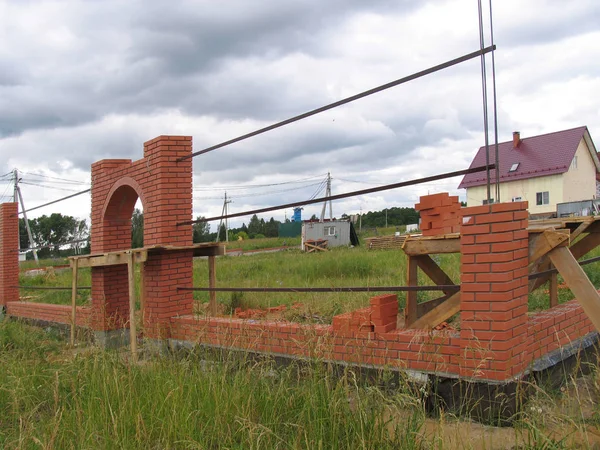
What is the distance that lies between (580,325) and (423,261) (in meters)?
1.60

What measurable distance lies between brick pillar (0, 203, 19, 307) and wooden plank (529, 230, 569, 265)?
11.1 metres

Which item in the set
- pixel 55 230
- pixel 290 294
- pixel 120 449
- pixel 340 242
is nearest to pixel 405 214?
pixel 340 242

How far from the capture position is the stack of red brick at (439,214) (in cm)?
514

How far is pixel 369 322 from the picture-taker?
459 cm

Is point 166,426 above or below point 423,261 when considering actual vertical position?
below

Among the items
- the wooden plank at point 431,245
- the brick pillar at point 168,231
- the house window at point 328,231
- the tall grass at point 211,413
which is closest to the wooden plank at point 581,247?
the wooden plank at point 431,245

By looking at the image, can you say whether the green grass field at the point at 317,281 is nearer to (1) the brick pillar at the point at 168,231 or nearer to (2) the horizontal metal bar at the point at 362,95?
(1) the brick pillar at the point at 168,231

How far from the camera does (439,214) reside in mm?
5160

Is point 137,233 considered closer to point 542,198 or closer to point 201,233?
point 201,233

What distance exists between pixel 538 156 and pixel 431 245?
28060 mm

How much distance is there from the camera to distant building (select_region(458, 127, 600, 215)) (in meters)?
28.5

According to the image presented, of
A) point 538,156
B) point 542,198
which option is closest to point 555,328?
point 542,198

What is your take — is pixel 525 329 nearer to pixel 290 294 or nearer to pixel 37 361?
pixel 37 361

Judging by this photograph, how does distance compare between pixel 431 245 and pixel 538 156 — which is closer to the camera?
pixel 431 245
